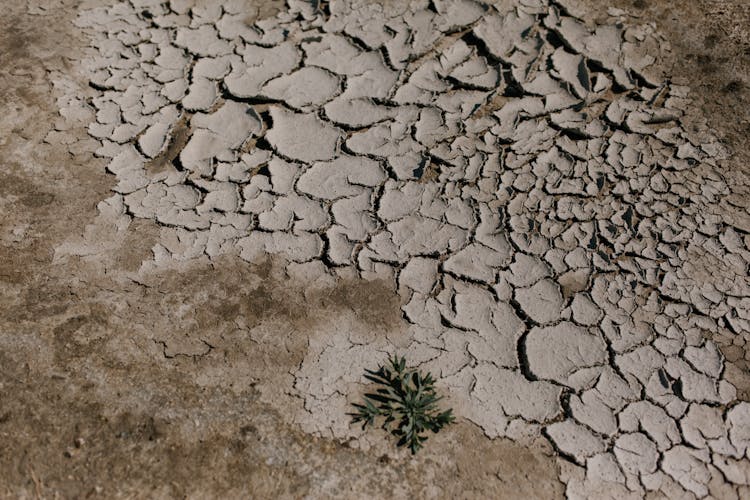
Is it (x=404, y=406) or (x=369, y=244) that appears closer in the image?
(x=404, y=406)

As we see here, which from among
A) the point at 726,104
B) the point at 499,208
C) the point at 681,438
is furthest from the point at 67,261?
the point at 726,104

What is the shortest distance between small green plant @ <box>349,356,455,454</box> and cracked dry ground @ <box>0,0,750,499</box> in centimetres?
Result: 4

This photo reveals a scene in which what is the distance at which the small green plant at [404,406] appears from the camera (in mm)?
2121

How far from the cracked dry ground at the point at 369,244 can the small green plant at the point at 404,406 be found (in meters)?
0.04

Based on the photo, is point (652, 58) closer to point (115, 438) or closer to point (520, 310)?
point (520, 310)

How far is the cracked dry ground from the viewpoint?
2086 mm

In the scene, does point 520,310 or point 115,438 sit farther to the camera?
point 520,310

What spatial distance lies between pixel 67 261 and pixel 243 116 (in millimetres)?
872

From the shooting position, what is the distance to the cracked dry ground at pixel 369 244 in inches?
82.1

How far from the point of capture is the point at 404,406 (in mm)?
2164

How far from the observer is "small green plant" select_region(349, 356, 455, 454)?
6.96ft

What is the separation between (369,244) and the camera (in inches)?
102

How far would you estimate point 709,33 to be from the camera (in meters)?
3.26

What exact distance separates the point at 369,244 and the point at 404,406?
24.7 inches
